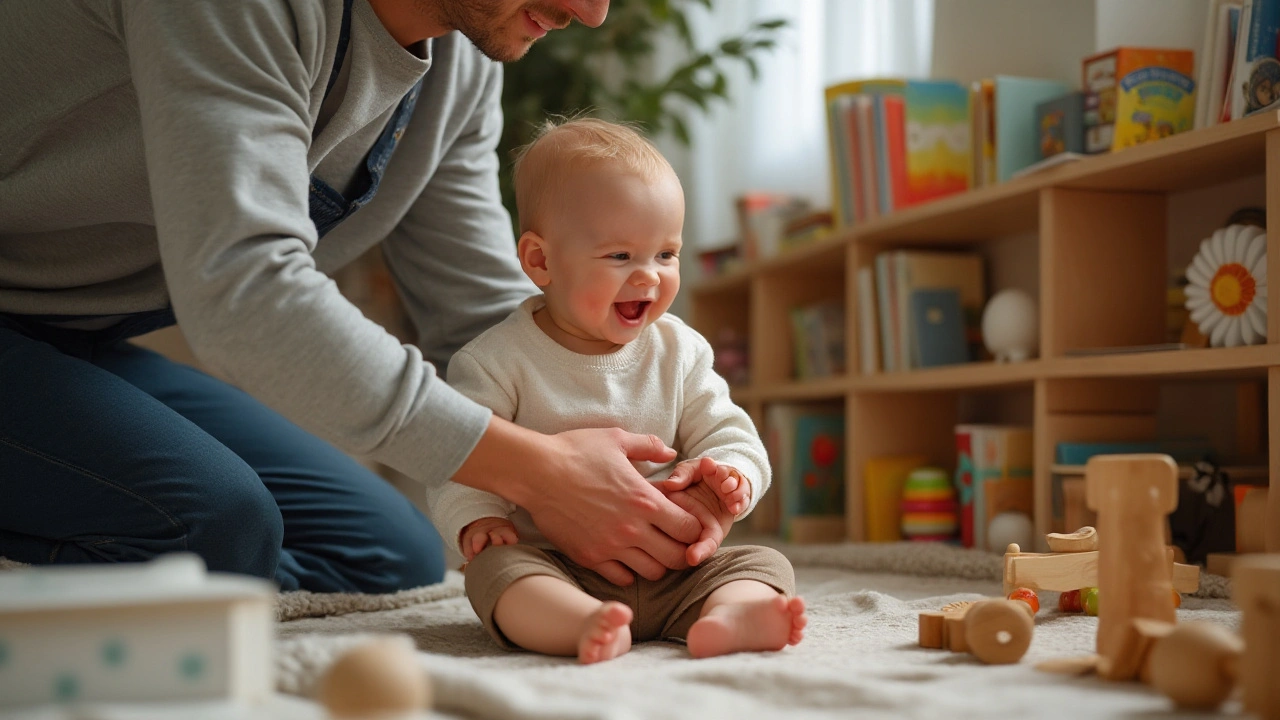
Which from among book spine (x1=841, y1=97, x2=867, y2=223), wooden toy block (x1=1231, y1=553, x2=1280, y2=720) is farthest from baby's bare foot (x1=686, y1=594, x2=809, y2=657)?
book spine (x1=841, y1=97, x2=867, y2=223)

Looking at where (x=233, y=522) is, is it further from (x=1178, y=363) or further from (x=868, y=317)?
(x=868, y=317)

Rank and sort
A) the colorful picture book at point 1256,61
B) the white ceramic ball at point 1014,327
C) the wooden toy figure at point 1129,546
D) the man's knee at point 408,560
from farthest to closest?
the white ceramic ball at point 1014,327 → the man's knee at point 408,560 → the colorful picture book at point 1256,61 → the wooden toy figure at point 1129,546

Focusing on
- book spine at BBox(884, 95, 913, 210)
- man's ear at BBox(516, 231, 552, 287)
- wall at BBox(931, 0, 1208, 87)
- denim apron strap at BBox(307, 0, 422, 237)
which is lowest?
man's ear at BBox(516, 231, 552, 287)

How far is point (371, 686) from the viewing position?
65 centimetres

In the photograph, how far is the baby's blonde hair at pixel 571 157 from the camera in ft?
3.92

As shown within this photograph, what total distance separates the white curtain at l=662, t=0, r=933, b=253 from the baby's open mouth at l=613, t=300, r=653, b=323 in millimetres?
1503

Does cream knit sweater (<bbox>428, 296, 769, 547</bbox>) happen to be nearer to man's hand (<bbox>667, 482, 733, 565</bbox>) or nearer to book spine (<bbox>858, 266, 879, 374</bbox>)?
man's hand (<bbox>667, 482, 733, 565</bbox>)

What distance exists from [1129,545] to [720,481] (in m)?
0.39

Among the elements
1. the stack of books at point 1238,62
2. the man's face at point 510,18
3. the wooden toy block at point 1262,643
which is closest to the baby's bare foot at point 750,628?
the wooden toy block at point 1262,643

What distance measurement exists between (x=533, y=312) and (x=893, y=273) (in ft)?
3.69

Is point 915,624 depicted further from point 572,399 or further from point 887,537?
point 887,537

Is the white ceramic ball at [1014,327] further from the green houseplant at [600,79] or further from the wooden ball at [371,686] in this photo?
the wooden ball at [371,686]

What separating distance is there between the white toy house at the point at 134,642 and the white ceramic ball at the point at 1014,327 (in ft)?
4.98

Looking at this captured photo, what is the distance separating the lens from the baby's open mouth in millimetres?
1208
